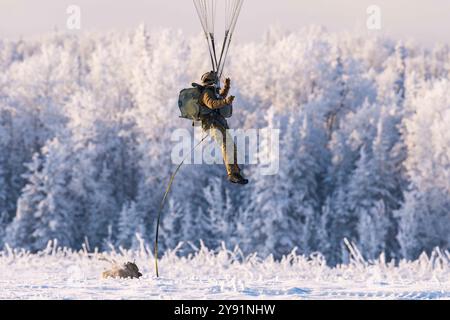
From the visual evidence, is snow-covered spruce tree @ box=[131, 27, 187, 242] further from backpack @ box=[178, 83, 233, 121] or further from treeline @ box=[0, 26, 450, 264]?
backpack @ box=[178, 83, 233, 121]

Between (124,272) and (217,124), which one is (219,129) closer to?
(217,124)

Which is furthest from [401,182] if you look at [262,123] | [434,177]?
[262,123]

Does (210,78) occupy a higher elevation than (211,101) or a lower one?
higher

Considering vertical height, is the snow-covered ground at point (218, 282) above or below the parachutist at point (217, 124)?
below

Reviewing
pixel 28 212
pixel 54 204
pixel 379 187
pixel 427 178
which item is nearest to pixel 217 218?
pixel 54 204

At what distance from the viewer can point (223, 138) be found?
12.3 metres

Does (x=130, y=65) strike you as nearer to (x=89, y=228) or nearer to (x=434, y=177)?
(x=89, y=228)

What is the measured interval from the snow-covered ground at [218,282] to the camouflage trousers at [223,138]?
1.60 metres

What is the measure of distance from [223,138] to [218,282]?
2.12m

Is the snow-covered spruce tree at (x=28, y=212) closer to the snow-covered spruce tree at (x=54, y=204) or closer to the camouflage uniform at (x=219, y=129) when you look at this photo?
the snow-covered spruce tree at (x=54, y=204)

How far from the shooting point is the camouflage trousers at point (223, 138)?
Result: 12.3 metres

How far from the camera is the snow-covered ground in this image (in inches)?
443

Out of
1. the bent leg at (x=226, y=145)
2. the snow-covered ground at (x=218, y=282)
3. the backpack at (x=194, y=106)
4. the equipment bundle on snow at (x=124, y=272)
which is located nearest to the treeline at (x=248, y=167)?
the snow-covered ground at (x=218, y=282)

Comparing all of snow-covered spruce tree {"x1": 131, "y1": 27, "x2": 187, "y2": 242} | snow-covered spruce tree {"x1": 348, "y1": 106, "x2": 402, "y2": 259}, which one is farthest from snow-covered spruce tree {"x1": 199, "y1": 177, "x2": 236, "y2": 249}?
snow-covered spruce tree {"x1": 348, "y1": 106, "x2": 402, "y2": 259}
